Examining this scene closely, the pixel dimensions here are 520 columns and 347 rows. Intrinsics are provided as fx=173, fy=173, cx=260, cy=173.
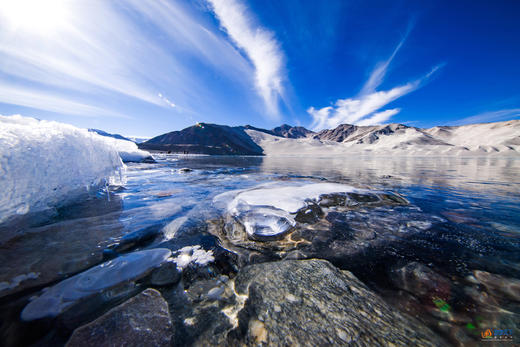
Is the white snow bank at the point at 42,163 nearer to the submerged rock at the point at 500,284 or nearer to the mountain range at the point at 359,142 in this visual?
the submerged rock at the point at 500,284

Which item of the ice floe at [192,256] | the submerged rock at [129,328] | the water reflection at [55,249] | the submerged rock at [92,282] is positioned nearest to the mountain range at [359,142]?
the water reflection at [55,249]

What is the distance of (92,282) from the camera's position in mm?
1749

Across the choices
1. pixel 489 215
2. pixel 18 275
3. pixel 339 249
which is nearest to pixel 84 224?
pixel 18 275

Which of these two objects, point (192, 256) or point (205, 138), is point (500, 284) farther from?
point (205, 138)

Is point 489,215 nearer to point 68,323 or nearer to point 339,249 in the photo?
point 339,249

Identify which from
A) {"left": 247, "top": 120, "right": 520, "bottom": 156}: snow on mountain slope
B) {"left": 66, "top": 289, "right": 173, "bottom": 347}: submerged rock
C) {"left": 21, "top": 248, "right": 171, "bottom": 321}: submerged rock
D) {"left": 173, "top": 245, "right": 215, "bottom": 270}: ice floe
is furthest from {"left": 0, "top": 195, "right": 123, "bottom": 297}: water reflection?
{"left": 247, "top": 120, "right": 520, "bottom": 156}: snow on mountain slope

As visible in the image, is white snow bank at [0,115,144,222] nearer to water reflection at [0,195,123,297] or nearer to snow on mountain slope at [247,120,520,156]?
water reflection at [0,195,123,297]

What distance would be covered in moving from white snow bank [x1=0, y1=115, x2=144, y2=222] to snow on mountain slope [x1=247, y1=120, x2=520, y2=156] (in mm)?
62310

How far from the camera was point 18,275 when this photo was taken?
1808 mm

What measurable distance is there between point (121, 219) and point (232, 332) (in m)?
3.39

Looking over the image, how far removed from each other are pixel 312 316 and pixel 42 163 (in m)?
4.27

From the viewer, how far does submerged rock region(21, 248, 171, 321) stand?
1.45 m

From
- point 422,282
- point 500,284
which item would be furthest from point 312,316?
point 500,284

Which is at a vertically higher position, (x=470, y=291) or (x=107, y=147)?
(x=107, y=147)
